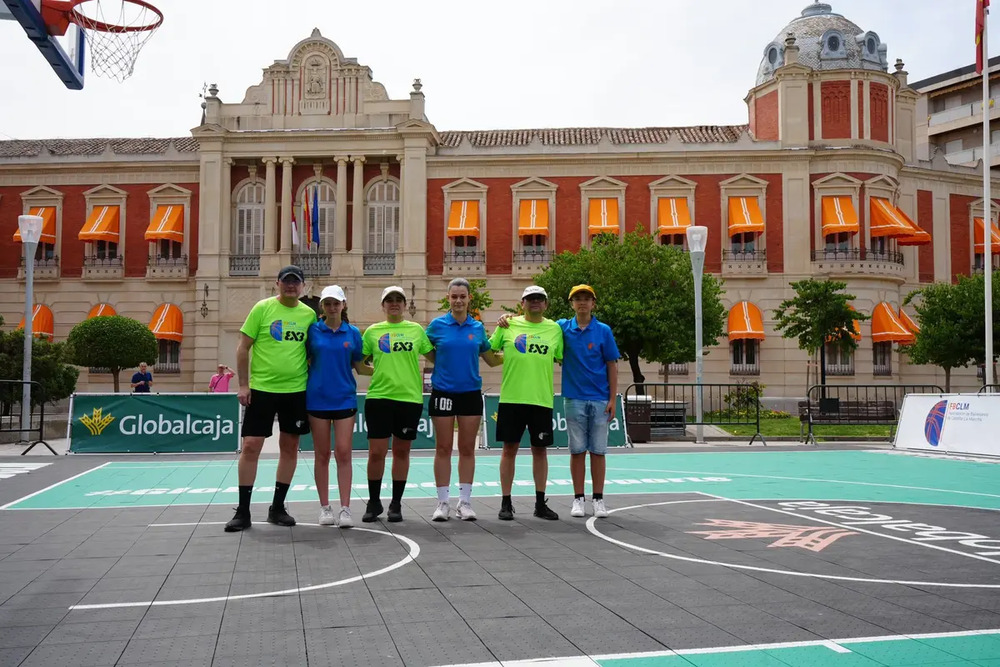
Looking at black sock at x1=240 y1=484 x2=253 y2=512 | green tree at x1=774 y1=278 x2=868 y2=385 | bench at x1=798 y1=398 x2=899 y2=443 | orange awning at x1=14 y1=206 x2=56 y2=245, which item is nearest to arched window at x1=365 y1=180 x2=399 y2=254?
orange awning at x1=14 y1=206 x2=56 y2=245

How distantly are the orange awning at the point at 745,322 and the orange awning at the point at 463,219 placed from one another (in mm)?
11064

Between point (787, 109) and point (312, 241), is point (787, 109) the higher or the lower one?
the higher one

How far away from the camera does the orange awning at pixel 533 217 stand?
125 feet

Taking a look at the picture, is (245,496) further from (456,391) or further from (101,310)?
(101,310)

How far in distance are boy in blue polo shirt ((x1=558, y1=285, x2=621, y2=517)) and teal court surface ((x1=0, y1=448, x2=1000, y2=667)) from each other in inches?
17.2

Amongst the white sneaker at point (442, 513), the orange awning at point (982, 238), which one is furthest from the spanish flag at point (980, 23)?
the white sneaker at point (442, 513)

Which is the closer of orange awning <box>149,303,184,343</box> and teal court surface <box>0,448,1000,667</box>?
teal court surface <box>0,448,1000,667</box>

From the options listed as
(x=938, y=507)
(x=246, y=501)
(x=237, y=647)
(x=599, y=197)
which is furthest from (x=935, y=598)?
(x=599, y=197)

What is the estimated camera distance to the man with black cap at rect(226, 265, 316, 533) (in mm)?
7535

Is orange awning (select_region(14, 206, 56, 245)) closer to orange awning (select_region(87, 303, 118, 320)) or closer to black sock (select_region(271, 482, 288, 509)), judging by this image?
orange awning (select_region(87, 303, 118, 320))

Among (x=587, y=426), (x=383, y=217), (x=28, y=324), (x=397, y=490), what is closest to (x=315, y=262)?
(x=383, y=217)

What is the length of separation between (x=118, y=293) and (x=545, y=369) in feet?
118

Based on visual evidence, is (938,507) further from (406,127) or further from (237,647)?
(406,127)

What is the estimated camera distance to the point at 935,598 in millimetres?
5055
